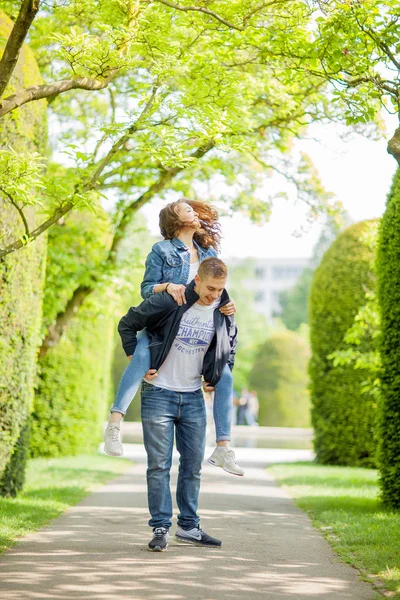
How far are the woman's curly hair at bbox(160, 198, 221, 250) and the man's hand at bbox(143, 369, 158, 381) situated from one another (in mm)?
989

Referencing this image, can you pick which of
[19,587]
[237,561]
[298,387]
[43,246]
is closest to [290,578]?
[237,561]

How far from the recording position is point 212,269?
5648 mm

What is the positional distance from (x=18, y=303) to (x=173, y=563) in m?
4.03

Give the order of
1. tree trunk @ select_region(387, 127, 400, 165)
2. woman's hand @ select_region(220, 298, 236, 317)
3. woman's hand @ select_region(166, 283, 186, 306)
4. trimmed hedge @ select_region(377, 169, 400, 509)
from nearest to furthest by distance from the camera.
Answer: woman's hand @ select_region(166, 283, 186, 306) → woman's hand @ select_region(220, 298, 236, 317) → tree trunk @ select_region(387, 127, 400, 165) → trimmed hedge @ select_region(377, 169, 400, 509)

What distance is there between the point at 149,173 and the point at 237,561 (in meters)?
8.02

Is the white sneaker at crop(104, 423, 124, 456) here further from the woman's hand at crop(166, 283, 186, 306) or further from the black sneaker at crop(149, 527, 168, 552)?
the woman's hand at crop(166, 283, 186, 306)

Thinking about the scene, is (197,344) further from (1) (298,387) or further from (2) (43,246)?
(1) (298,387)

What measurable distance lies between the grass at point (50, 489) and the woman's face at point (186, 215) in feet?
8.40

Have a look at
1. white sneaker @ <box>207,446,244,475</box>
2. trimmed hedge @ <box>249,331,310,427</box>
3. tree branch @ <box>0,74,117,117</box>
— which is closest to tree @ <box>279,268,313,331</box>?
trimmed hedge @ <box>249,331,310,427</box>

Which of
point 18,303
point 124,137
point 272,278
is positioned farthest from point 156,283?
point 272,278

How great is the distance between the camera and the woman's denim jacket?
594 centimetres

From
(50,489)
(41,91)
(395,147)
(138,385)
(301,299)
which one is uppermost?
(301,299)

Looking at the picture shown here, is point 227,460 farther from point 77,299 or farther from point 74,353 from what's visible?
point 74,353

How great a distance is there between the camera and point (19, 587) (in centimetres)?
465
